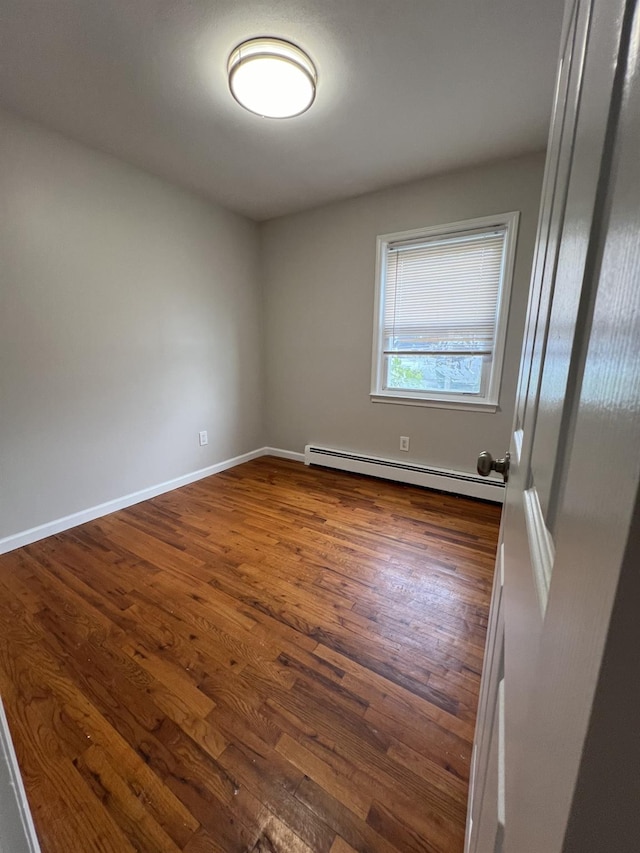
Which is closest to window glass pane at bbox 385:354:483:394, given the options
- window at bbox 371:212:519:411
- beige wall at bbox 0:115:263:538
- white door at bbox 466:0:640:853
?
window at bbox 371:212:519:411

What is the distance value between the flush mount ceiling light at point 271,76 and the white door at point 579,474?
158 centimetres

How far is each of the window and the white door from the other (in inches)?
91.5

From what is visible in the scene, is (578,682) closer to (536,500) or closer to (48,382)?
(536,500)

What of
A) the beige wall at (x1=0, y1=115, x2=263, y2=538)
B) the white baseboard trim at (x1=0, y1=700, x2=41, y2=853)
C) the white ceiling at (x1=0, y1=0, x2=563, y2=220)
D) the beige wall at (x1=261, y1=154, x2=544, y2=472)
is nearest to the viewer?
the white baseboard trim at (x1=0, y1=700, x2=41, y2=853)

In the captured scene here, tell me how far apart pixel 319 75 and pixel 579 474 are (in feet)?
7.06

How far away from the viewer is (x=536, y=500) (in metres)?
0.43

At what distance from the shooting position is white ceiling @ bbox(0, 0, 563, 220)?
4.30 ft

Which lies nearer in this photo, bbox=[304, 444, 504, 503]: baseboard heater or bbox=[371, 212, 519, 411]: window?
bbox=[371, 212, 519, 411]: window

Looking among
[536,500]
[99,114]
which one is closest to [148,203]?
[99,114]

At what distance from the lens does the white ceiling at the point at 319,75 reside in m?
1.31

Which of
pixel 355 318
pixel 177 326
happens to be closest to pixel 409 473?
pixel 355 318

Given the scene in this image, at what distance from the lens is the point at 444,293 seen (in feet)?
8.64

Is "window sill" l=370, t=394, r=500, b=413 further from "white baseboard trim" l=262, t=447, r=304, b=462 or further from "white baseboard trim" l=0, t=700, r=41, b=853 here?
"white baseboard trim" l=0, t=700, r=41, b=853

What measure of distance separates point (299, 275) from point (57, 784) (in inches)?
134
